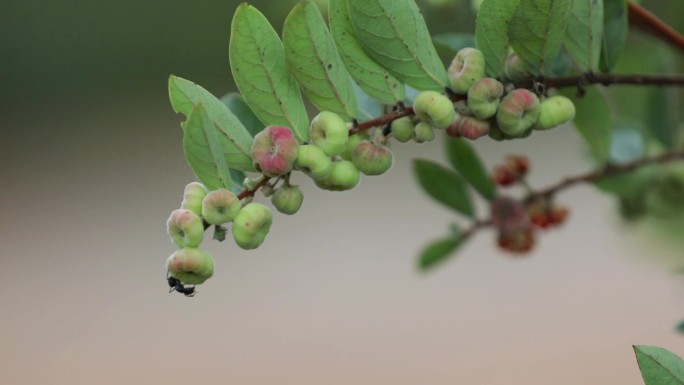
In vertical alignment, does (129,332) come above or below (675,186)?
above

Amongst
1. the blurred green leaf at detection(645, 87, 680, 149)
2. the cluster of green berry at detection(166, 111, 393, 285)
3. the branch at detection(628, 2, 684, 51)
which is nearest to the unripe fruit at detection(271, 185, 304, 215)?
the cluster of green berry at detection(166, 111, 393, 285)

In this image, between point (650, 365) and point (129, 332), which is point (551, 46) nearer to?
point (650, 365)

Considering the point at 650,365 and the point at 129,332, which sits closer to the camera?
the point at 650,365

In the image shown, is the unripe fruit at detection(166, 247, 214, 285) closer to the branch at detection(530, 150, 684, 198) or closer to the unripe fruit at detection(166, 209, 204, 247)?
the unripe fruit at detection(166, 209, 204, 247)

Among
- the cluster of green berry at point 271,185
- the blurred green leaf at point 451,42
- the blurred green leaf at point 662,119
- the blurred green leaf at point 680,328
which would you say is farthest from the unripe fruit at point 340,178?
the blurred green leaf at point 662,119

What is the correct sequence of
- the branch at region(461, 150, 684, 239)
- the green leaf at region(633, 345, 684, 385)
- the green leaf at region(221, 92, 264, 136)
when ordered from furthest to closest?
the branch at region(461, 150, 684, 239), the green leaf at region(221, 92, 264, 136), the green leaf at region(633, 345, 684, 385)

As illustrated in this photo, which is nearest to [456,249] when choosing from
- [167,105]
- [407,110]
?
[407,110]

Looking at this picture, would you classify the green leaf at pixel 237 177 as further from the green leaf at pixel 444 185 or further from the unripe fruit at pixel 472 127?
the green leaf at pixel 444 185

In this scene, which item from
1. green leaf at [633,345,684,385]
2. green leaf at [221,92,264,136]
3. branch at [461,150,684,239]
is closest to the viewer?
green leaf at [633,345,684,385]
